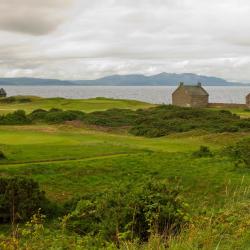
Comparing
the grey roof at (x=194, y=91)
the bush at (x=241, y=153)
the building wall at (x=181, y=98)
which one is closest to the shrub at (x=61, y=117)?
the bush at (x=241, y=153)

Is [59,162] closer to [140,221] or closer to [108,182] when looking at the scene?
[108,182]

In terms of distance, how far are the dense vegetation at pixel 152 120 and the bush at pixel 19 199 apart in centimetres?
2718

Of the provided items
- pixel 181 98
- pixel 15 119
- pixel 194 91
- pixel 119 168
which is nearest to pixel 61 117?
pixel 15 119

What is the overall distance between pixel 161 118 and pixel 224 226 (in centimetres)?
4839

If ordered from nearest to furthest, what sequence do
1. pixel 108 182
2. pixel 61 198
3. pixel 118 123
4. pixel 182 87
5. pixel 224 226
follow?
pixel 224 226, pixel 61 198, pixel 108 182, pixel 118 123, pixel 182 87

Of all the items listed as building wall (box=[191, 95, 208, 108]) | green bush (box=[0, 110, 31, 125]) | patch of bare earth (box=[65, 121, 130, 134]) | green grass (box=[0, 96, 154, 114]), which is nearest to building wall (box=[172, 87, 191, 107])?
building wall (box=[191, 95, 208, 108])

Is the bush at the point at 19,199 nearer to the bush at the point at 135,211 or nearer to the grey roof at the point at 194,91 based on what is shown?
the bush at the point at 135,211

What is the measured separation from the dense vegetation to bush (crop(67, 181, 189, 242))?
30440 mm

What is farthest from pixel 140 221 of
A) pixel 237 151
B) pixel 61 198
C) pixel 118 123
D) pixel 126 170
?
pixel 118 123

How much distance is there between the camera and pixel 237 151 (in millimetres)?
28500

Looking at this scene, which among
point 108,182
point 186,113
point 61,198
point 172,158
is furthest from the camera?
point 186,113

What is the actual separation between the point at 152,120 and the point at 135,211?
142 ft

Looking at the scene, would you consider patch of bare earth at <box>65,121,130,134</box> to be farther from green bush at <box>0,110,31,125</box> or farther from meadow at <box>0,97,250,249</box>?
meadow at <box>0,97,250,249</box>

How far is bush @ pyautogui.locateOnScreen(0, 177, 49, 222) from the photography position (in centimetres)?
1769
